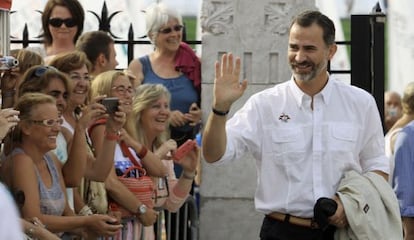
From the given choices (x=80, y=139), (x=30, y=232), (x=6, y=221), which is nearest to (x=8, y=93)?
(x=80, y=139)

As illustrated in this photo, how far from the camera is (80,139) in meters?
6.42

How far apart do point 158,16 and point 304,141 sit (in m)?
3.20

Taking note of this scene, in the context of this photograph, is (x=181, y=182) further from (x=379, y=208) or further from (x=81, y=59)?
(x=379, y=208)

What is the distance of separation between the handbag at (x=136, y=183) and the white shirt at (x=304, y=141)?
1.16 m

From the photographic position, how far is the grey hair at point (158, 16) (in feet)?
29.6

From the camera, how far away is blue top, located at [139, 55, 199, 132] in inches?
352

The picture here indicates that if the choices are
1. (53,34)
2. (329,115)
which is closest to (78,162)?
(329,115)

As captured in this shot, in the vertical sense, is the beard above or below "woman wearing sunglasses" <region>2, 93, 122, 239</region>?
above

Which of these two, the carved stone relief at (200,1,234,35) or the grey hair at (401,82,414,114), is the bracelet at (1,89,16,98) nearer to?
the carved stone relief at (200,1,234,35)

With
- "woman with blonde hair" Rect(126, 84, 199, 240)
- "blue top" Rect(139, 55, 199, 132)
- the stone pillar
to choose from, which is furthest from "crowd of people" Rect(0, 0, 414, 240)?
the stone pillar

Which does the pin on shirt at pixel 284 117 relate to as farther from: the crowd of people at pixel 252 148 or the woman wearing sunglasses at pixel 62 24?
the woman wearing sunglasses at pixel 62 24

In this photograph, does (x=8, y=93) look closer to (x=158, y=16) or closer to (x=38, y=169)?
(x=38, y=169)

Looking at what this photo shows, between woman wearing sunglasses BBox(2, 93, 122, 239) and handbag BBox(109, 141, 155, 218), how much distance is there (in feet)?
2.95

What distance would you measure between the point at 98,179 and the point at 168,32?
252 cm
